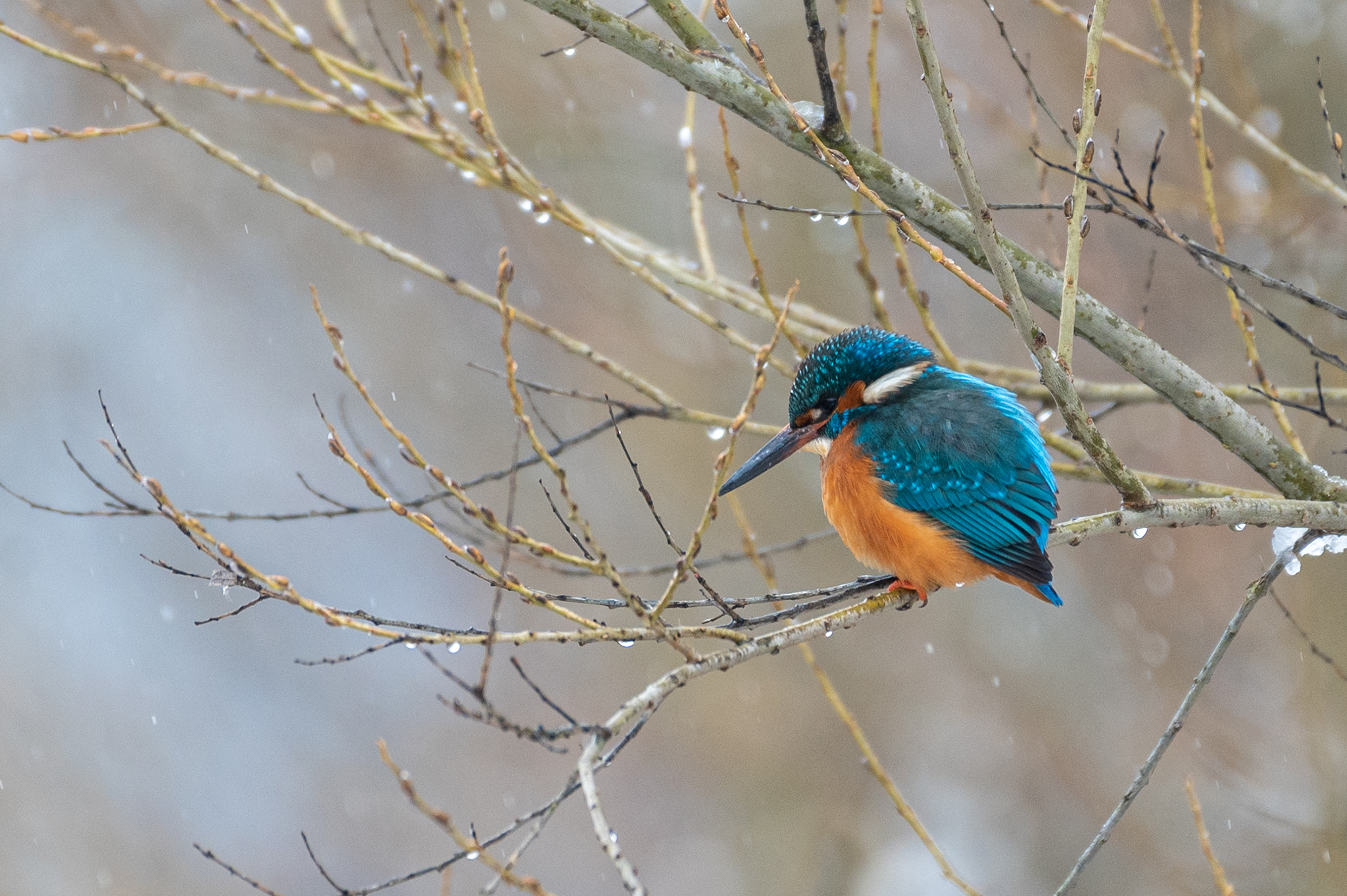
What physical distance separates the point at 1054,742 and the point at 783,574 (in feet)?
7.30

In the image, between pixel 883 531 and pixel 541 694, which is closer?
pixel 541 694

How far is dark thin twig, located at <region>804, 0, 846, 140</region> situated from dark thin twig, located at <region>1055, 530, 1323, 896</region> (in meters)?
1.46

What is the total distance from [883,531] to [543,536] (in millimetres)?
5976

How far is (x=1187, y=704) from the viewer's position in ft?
7.83

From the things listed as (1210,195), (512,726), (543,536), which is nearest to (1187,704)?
(1210,195)

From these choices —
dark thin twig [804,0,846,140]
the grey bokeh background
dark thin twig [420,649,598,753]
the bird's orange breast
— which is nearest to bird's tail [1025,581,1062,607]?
the bird's orange breast

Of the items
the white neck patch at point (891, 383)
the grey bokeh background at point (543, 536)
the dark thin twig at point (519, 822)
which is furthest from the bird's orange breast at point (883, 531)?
the grey bokeh background at point (543, 536)

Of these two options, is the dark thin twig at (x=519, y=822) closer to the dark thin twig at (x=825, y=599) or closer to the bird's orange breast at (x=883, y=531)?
the dark thin twig at (x=825, y=599)

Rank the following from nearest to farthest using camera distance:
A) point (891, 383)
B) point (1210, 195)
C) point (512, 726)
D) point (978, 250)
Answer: point (512, 726) → point (978, 250) → point (1210, 195) → point (891, 383)

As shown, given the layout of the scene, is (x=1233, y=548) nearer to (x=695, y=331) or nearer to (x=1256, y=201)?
(x=1256, y=201)

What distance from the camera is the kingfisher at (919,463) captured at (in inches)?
116

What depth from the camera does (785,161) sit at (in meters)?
7.55

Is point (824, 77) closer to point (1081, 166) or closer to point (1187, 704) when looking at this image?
point (1081, 166)

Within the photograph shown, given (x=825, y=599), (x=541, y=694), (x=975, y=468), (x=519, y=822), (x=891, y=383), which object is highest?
(x=891, y=383)
